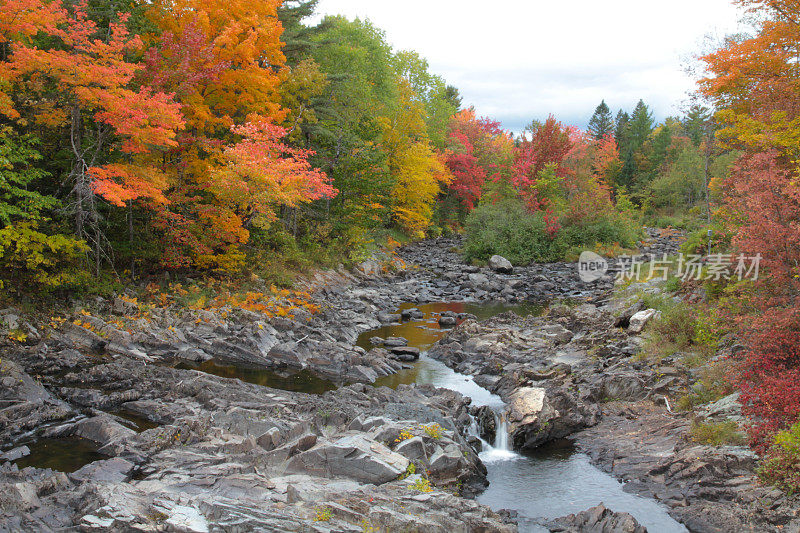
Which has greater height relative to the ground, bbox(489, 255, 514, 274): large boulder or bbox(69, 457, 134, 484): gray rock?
bbox(489, 255, 514, 274): large boulder

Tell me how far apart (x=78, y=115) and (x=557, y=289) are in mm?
22640

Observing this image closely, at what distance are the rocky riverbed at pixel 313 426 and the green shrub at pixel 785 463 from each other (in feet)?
0.73

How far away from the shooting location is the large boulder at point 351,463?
7934mm

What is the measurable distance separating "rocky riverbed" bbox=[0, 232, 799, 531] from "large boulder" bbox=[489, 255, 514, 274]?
13.3 meters

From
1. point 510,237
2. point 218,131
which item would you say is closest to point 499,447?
point 218,131

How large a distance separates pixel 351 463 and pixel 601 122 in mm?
81243

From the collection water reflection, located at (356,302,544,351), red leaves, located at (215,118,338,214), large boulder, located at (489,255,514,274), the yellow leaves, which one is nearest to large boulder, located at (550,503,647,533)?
water reflection, located at (356,302,544,351)

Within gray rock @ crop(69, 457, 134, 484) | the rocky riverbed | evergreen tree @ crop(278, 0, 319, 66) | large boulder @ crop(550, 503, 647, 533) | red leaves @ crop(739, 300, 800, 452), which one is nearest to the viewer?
the rocky riverbed

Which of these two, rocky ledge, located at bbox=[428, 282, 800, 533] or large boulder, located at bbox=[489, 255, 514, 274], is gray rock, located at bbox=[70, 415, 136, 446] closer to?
rocky ledge, located at bbox=[428, 282, 800, 533]

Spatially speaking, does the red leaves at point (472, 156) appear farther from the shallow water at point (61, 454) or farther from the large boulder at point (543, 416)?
the shallow water at point (61, 454)

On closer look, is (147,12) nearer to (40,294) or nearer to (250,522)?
(40,294)

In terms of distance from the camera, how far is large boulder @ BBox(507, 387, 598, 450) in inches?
431

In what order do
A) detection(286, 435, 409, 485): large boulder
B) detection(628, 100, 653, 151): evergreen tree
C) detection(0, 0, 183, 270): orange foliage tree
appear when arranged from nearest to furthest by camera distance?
1. detection(286, 435, 409, 485): large boulder
2. detection(0, 0, 183, 270): orange foliage tree
3. detection(628, 100, 653, 151): evergreen tree

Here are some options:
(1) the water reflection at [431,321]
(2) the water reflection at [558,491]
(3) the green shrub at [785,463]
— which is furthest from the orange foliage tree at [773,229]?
(1) the water reflection at [431,321]
